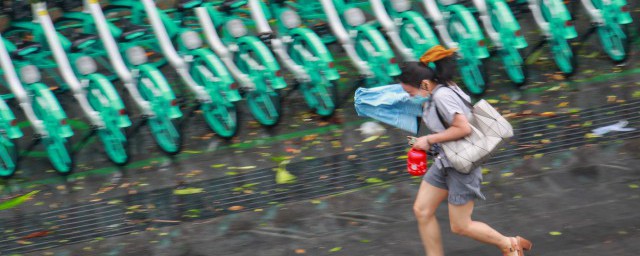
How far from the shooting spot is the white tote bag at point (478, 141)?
631 centimetres

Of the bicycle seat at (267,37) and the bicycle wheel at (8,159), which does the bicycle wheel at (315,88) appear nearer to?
the bicycle seat at (267,37)

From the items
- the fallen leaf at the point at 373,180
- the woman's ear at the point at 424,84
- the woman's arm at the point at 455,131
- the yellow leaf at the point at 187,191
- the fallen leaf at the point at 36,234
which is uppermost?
the woman's ear at the point at 424,84

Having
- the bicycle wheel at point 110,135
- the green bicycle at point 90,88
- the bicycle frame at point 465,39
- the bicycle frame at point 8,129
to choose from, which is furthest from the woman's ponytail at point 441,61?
the bicycle frame at point 8,129

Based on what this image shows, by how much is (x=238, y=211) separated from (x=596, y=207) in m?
2.76

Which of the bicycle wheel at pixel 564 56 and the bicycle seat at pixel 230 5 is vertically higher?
the bicycle seat at pixel 230 5

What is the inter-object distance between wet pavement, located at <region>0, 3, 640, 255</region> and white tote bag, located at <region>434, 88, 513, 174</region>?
103 cm

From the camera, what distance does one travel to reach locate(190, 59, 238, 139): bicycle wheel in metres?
9.77

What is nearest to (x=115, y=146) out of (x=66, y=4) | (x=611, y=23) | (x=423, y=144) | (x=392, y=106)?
(x=66, y=4)

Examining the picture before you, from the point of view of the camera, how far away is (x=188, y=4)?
10422 millimetres

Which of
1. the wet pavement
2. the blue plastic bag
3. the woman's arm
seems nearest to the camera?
the woman's arm

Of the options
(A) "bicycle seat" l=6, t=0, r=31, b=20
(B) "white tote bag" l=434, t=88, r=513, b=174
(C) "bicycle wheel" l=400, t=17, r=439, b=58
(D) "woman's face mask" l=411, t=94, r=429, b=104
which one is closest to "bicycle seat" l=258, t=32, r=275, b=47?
(C) "bicycle wheel" l=400, t=17, r=439, b=58

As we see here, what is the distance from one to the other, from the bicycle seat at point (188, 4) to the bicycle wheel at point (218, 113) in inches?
29.5

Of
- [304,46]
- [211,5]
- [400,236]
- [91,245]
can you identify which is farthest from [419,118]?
[211,5]

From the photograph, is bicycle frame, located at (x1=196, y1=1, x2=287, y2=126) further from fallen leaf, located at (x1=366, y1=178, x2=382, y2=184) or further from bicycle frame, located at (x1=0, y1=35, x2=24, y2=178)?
bicycle frame, located at (x1=0, y1=35, x2=24, y2=178)
